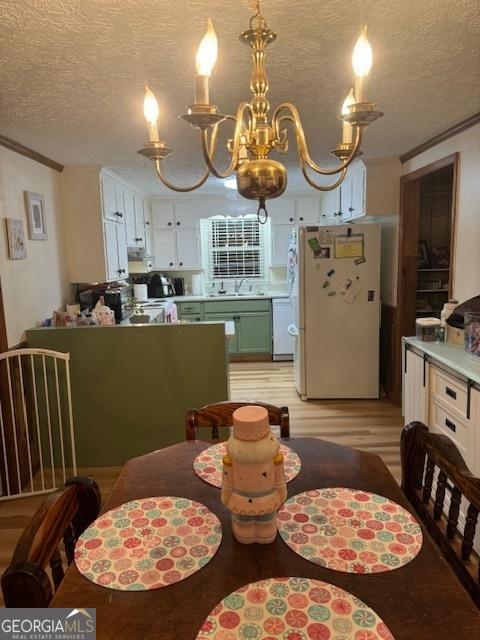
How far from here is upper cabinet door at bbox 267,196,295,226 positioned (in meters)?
5.75

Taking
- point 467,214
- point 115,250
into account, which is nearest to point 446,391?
point 467,214

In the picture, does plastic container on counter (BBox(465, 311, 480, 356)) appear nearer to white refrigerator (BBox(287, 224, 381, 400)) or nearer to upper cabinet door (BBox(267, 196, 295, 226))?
white refrigerator (BBox(287, 224, 381, 400))

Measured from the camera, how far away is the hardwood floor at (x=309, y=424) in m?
2.56

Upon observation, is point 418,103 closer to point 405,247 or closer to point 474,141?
point 474,141

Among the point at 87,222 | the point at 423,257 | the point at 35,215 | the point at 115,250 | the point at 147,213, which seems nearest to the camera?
the point at 35,215

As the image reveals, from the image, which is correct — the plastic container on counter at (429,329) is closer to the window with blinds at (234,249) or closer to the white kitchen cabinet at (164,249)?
the window with blinds at (234,249)

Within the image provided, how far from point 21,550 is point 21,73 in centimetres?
178

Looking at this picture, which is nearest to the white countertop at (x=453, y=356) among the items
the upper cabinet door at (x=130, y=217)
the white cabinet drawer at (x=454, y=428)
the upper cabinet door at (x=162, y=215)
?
the white cabinet drawer at (x=454, y=428)

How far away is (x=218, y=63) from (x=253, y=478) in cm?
157

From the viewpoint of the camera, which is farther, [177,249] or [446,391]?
[177,249]

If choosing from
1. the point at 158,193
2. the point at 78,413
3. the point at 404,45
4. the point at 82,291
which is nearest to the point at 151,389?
the point at 78,413

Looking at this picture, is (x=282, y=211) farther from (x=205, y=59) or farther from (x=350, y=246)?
(x=205, y=59)

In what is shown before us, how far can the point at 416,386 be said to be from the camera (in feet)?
8.86

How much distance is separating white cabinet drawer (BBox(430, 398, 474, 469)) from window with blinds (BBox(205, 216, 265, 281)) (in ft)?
13.1
